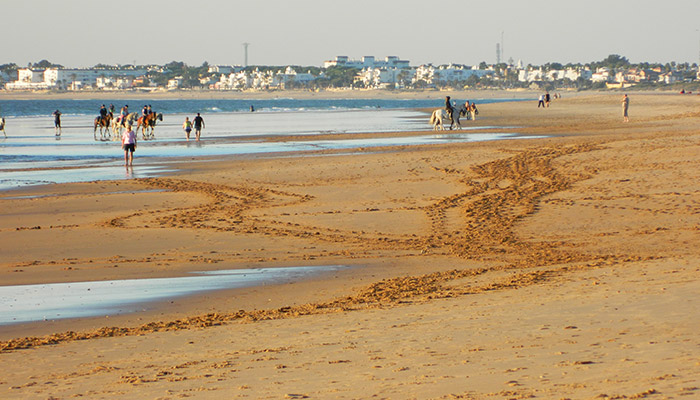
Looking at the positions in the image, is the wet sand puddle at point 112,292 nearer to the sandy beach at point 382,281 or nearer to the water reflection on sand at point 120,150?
the sandy beach at point 382,281

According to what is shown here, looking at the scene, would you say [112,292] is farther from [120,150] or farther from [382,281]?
[120,150]

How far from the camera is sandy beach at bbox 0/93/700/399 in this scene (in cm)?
539

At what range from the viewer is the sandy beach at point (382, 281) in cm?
539

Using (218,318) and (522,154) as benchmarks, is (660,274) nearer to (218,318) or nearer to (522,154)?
(218,318)

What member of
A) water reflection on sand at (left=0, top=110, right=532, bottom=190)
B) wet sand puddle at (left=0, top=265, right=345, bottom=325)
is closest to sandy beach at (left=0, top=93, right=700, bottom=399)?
wet sand puddle at (left=0, top=265, right=345, bottom=325)

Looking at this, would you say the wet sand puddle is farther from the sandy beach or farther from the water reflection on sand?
the water reflection on sand

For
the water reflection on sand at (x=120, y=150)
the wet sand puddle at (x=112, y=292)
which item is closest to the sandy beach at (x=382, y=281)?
the wet sand puddle at (x=112, y=292)

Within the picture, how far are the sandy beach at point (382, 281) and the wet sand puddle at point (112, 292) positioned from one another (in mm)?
310

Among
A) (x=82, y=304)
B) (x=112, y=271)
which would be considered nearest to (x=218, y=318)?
(x=82, y=304)

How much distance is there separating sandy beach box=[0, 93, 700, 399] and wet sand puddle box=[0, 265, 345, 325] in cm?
31

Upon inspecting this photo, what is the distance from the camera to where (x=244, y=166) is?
24.2 m

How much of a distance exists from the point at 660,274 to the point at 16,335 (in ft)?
20.7

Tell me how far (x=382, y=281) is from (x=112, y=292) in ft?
9.83

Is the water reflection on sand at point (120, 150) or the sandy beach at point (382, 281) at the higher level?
the sandy beach at point (382, 281)
